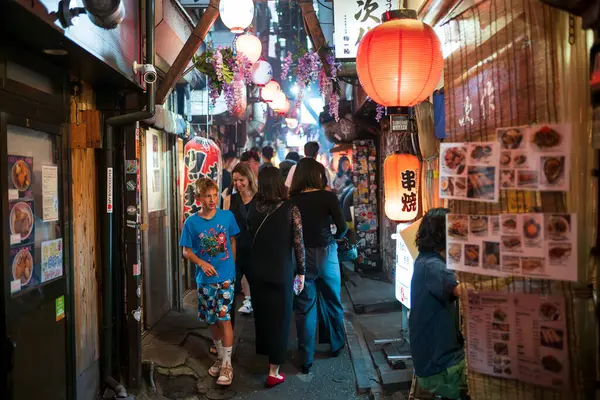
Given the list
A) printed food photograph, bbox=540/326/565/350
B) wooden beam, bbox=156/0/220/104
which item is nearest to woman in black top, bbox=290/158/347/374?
wooden beam, bbox=156/0/220/104

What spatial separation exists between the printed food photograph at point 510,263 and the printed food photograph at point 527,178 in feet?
1.77

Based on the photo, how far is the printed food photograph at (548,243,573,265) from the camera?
324 centimetres

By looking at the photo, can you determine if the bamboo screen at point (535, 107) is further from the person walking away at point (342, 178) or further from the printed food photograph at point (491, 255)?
the person walking away at point (342, 178)

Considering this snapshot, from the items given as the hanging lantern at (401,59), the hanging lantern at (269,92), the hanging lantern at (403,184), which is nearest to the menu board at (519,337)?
the hanging lantern at (401,59)

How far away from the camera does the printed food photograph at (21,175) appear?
4592 millimetres

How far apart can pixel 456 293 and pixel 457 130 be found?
57.0 inches

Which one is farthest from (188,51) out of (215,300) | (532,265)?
(532,265)

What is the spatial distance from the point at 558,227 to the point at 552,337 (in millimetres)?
783

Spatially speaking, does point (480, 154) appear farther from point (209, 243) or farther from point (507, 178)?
point (209, 243)

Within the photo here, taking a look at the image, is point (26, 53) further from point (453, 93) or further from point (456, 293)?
point (456, 293)

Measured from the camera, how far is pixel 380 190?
1486 centimetres

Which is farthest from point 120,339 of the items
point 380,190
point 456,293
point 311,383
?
point 380,190

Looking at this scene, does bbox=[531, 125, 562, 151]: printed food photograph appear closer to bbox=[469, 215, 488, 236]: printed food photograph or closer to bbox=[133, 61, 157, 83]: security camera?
bbox=[469, 215, 488, 236]: printed food photograph

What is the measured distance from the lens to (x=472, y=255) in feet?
12.4
